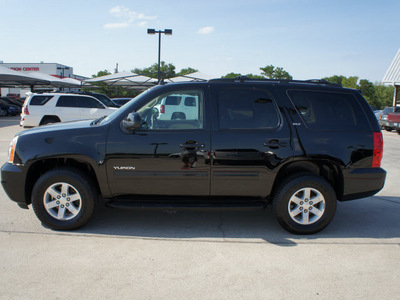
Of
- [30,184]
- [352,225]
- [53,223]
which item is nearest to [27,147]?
[30,184]

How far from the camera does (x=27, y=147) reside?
13.8 ft

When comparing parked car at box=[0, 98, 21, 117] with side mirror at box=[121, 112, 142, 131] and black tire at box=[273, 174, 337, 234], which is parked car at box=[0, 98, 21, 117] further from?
black tire at box=[273, 174, 337, 234]

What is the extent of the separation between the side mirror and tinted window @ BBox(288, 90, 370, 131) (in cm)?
183

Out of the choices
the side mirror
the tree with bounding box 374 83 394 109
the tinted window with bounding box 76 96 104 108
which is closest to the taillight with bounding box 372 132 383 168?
the side mirror

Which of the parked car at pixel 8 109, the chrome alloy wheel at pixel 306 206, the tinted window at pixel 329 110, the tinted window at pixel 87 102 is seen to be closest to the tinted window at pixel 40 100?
the tinted window at pixel 87 102

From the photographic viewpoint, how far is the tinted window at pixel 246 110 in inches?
168

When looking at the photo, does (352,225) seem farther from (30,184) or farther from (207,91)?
(30,184)

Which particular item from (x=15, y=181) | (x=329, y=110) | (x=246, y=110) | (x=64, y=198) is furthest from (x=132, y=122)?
(x=329, y=110)

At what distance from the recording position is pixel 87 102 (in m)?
15.4

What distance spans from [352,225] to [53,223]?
12.1 ft

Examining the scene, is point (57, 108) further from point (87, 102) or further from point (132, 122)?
point (132, 122)

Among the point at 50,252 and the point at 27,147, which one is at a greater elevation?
the point at 27,147

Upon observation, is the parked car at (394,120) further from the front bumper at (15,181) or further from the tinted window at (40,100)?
the front bumper at (15,181)

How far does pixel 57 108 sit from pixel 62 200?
1172 centimetres
